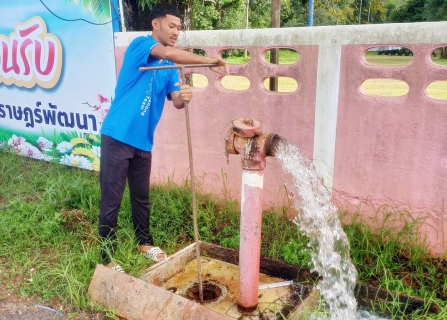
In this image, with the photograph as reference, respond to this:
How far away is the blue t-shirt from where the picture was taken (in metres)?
2.73

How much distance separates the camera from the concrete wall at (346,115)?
3.01 metres

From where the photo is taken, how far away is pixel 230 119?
12.8 ft

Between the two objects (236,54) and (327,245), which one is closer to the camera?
(327,245)

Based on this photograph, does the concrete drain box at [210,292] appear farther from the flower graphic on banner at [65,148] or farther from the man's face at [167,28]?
the flower graphic on banner at [65,148]

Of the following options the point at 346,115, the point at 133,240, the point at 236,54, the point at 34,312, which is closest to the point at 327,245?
the point at 346,115

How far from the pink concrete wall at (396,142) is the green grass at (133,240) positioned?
0.17 m

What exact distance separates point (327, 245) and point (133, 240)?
1.41m

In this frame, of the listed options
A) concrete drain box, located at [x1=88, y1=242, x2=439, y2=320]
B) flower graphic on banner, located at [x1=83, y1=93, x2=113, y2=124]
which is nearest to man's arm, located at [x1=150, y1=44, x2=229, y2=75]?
concrete drain box, located at [x1=88, y1=242, x2=439, y2=320]

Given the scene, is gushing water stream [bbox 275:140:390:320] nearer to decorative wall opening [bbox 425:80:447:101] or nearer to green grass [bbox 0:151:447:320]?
green grass [bbox 0:151:447:320]

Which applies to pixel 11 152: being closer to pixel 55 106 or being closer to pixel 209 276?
pixel 55 106

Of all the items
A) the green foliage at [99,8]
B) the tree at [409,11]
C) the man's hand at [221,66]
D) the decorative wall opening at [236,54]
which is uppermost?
the green foliage at [99,8]

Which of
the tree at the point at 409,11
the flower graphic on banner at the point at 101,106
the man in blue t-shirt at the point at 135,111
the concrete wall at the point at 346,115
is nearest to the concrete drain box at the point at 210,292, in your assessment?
the man in blue t-shirt at the point at 135,111

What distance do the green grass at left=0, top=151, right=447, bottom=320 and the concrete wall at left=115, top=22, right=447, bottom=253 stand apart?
8.6 inches

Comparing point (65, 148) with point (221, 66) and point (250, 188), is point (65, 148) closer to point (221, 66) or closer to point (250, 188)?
point (221, 66)
